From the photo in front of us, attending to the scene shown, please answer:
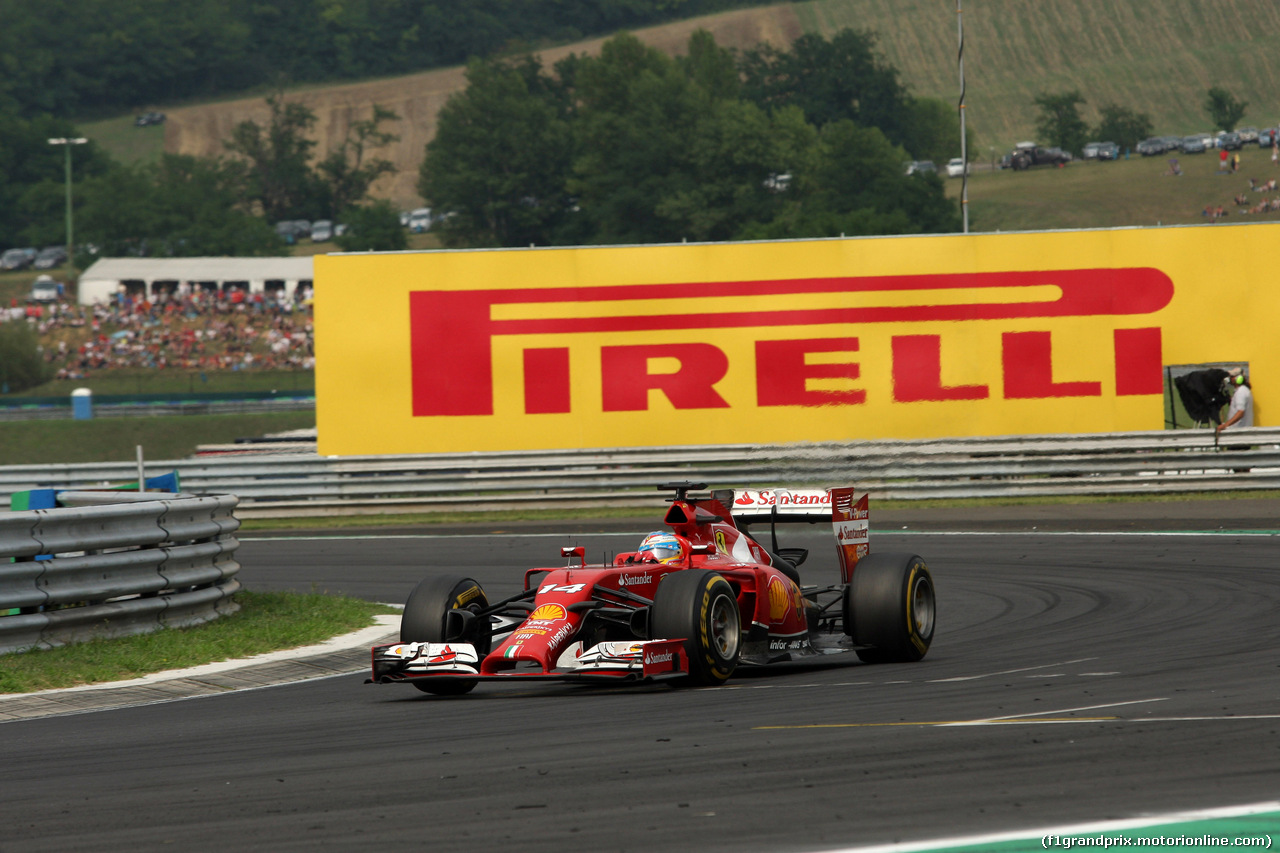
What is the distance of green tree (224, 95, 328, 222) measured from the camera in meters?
141

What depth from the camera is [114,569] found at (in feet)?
32.6

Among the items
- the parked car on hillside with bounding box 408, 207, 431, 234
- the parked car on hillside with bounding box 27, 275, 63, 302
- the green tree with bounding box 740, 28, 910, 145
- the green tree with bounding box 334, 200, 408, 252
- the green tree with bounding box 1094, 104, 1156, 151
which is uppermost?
the green tree with bounding box 740, 28, 910, 145

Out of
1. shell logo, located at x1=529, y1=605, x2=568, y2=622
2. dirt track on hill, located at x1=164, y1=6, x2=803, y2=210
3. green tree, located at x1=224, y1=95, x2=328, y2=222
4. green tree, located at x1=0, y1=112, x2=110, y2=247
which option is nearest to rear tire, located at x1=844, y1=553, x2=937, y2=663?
shell logo, located at x1=529, y1=605, x2=568, y2=622

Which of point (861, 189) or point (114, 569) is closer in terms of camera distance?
Answer: point (114, 569)

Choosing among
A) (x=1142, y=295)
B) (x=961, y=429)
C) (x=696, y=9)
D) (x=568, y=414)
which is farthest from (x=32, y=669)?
(x=696, y=9)

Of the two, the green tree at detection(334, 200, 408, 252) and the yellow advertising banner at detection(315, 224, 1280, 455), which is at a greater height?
the green tree at detection(334, 200, 408, 252)

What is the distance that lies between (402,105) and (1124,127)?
7108cm

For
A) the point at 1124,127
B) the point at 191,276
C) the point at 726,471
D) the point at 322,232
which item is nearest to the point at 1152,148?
the point at 1124,127

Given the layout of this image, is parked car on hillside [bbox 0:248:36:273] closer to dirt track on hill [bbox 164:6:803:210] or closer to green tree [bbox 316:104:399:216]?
green tree [bbox 316:104:399:216]

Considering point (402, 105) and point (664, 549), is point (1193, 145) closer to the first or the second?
point (402, 105)

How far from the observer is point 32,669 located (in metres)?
9.09

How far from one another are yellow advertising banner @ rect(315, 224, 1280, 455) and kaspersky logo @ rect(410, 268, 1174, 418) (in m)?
0.03

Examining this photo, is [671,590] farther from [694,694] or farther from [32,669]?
[32,669]

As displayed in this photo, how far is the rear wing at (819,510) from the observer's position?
32.2 ft
